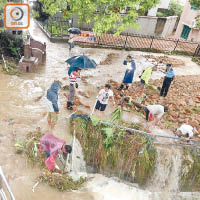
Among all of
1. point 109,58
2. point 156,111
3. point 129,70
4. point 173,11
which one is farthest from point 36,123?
point 173,11

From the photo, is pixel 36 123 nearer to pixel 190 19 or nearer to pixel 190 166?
pixel 190 166

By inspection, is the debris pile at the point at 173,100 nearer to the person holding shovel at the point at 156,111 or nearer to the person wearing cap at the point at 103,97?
the person holding shovel at the point at 156,111

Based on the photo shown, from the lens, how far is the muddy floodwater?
566 cm

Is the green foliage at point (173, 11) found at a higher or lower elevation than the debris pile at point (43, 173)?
higher

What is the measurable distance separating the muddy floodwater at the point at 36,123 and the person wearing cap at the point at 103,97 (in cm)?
75

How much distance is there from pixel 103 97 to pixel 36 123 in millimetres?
2332

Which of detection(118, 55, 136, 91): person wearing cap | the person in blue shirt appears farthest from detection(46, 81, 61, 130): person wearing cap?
the person in blue shirt

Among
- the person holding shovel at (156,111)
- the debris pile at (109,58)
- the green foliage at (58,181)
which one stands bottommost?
the green foliage at (58,181)

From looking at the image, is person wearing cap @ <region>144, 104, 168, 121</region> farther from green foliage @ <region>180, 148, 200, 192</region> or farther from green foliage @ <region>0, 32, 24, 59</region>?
green foliage @ <region>0, 32, 24, 59</region>

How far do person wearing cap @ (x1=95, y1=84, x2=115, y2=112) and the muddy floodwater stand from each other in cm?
75

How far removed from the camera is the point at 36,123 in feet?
23.2

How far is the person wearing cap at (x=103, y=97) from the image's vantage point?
22.5 ft

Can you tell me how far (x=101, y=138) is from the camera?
6.68 meters

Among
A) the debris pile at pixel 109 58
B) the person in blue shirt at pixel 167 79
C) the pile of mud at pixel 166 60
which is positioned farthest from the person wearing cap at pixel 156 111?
the pile of mud at pixel 166 60
